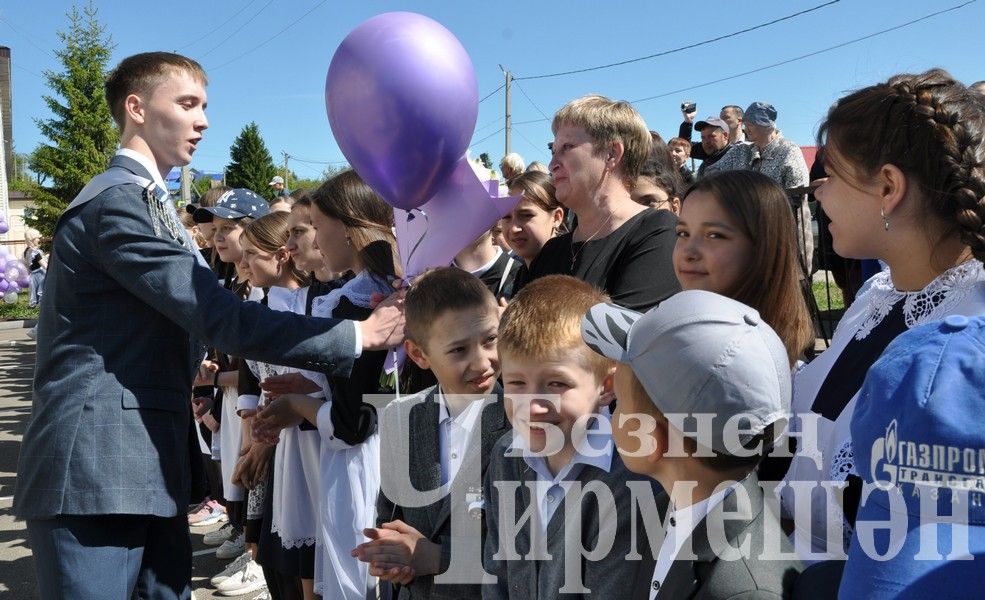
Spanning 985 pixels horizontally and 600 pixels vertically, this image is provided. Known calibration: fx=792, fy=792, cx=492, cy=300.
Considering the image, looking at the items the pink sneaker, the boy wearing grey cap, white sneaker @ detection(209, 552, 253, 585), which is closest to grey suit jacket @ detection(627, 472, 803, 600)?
the boy wearing grey cap

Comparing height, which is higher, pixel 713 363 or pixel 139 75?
pixel 139 75

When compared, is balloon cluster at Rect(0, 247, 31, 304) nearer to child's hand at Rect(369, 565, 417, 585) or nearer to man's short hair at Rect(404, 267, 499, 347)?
man's short hair at Rect(404, 267, 499, 347)

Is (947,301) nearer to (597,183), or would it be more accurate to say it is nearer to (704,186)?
(704,186)

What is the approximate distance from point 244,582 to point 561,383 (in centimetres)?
306

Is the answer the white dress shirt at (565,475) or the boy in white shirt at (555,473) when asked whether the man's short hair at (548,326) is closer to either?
the boy in white shirt at (555,473)

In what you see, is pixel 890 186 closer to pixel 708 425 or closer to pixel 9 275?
pixel 708 425

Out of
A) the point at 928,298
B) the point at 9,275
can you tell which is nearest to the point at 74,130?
the point at 9,275

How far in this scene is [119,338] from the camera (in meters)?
2.33

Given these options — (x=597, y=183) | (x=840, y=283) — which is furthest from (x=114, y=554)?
(x=840, y=283)

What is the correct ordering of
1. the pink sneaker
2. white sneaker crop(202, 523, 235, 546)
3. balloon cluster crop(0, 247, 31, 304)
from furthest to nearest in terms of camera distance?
balloon cluster crop(0, 247, 31, 304) → the pink sneaker → white sneaker crop(202, 523, 235, 546)

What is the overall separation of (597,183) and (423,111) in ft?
2.45

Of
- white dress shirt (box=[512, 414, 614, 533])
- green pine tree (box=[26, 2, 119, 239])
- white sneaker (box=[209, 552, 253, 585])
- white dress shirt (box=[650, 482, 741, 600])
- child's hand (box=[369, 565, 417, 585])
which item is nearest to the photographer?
white dress shirt (box=[650, 482, 741, 600])

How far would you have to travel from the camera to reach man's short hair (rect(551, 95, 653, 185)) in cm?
290

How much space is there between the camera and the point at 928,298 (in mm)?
1459
